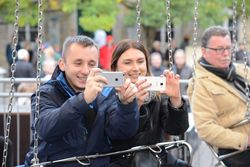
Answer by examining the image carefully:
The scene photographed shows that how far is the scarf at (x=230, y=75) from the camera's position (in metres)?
5.41

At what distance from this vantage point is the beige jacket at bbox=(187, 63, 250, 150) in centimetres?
519

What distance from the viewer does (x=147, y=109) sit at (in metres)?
4.33

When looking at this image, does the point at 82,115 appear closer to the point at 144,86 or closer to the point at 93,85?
the point at 93,85

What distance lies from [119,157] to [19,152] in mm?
3217

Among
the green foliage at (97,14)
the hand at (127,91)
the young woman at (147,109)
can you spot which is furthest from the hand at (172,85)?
the green foliage at (97,14)

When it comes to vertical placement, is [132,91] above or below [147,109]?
above

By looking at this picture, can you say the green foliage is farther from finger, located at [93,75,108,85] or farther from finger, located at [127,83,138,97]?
finger, located at [93,75,108,85]

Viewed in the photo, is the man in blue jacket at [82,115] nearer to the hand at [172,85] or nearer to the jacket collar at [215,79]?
the hand at [172,85]

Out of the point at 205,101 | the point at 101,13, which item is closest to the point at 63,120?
the point at 205,101

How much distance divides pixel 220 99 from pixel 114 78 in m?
1.75

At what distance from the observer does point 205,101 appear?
17.3ft

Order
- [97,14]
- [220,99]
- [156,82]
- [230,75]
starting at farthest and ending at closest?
[97,14] < [230,75] < [220,99] < [156,82]

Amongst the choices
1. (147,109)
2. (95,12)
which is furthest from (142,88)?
(95,12)

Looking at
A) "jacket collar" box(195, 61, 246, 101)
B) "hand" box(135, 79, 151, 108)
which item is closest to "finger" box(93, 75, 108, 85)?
"hand" box(135, 79, 151, 108)
